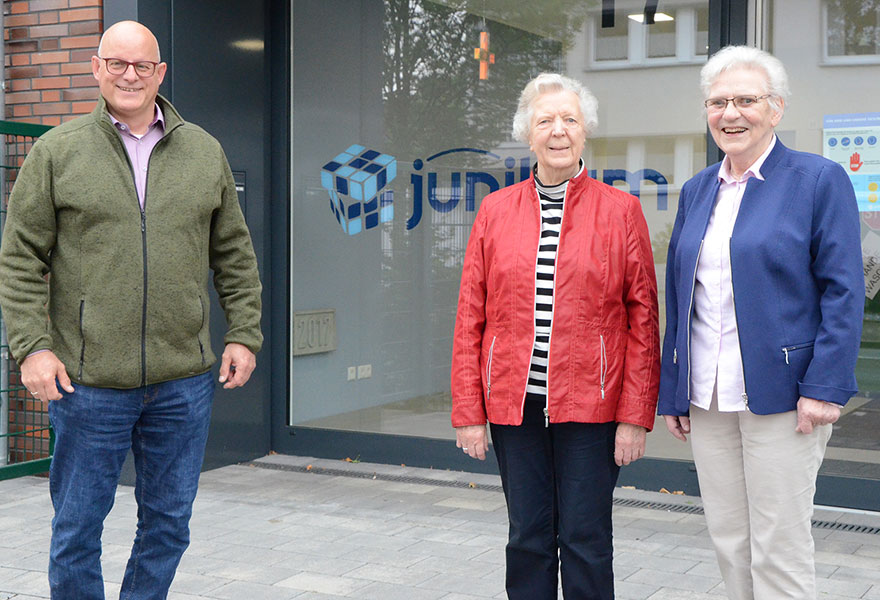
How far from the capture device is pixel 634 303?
3.37 meters

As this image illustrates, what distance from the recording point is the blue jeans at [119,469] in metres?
3.34

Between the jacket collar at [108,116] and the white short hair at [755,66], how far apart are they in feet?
5.45

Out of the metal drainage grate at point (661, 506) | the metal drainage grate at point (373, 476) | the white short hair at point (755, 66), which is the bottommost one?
the metal drainage grate at point (373, 476)

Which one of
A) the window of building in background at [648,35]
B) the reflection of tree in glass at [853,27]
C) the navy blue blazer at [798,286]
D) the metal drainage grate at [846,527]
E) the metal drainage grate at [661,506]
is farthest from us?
the window of building in background at [648,35]

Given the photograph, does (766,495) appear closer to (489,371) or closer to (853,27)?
(489,371)

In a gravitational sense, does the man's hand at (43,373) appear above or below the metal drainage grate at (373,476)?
above

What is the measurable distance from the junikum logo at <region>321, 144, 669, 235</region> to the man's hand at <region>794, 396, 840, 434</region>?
3.44 metres

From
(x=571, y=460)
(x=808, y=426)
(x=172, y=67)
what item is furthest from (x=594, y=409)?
(x=172, y=67)

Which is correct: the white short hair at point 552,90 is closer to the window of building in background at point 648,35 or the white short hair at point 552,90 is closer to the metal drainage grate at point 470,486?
the metal drainage grate at point 470,486

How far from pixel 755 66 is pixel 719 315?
28.7 inches

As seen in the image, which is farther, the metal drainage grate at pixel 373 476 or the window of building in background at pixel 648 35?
the metal drainage grate at pixel 373 476

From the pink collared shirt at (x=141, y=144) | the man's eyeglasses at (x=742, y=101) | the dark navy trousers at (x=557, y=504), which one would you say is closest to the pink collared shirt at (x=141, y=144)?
the pink collared shirt at (x=141, y=144)

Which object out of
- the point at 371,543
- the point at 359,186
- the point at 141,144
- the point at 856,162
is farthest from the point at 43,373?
the point at 856,162

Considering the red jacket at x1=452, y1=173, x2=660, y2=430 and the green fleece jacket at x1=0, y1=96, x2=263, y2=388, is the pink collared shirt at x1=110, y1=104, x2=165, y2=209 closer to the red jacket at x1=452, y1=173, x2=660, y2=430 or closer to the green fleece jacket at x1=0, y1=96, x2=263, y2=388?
the green fleece jacket at x1=0, y1=96, x2=263, y2=388
